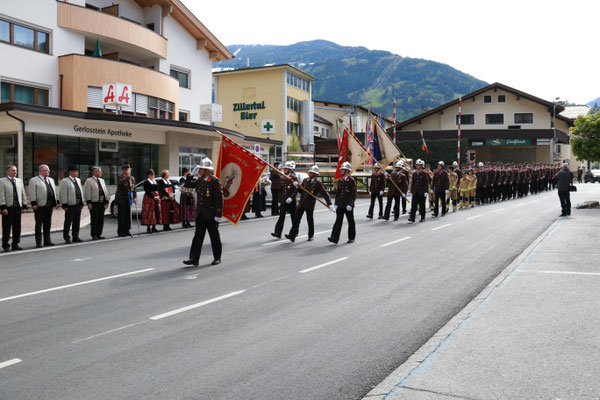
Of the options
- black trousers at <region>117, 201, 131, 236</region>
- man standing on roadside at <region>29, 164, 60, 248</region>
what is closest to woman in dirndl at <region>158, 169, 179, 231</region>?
black trousers at <region>117, 201, 131, 236</region>

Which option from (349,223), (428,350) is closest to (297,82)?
(349,223)

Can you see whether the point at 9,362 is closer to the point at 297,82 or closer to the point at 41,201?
the point at 41,201

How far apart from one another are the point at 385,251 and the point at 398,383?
701 centimetres

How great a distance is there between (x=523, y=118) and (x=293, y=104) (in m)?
25.5

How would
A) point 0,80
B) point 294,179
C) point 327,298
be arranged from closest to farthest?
1. point 327,298
2. point 294,179
3. point 0,80

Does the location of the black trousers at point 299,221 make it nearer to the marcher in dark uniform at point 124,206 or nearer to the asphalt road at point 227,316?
the asphalt road at point 227,316

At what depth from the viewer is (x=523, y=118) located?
58.1 m

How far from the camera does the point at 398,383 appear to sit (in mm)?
3984

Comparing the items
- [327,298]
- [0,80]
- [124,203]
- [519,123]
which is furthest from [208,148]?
[519,123]

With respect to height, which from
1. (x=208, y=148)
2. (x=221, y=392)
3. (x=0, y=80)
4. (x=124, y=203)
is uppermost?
(x=0, y=80)

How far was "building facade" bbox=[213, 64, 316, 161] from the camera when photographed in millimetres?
50688

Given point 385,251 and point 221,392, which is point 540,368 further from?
point 385,251

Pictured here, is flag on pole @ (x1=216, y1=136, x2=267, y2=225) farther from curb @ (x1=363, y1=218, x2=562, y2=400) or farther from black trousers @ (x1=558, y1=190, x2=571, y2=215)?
black trousers @ (x1=558, y1=190, x2=571, y2=215)

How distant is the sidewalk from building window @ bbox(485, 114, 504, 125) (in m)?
54.3
